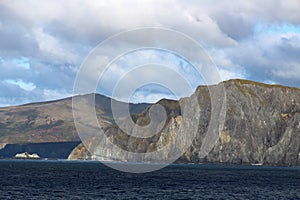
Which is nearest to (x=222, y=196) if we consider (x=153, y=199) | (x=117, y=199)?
(x=153, y=199)

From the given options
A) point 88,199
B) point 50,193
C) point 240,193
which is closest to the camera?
point 88,199

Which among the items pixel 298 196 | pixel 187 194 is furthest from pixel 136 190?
pixel 298 196

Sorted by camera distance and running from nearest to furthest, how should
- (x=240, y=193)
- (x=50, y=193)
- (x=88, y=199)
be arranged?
1. (x=88, y=199)
2. (x=50, y=193)
3. (x=240, y=193)

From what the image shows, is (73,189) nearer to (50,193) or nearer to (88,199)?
(50,193)

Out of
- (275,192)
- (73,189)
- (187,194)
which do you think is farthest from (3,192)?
(275,192)

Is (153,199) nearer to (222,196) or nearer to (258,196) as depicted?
(222,196)

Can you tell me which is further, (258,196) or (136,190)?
(136,190)

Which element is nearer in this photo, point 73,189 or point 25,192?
point 25,192
